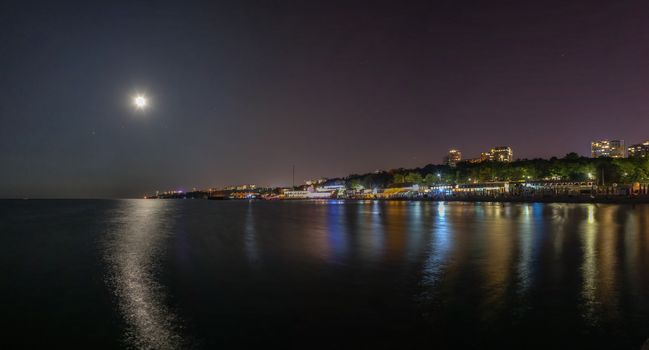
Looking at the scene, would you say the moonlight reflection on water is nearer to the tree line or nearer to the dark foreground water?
the dark foreground water

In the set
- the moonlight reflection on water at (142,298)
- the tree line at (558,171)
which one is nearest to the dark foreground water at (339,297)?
the moonlight reflection on water at (142,298)

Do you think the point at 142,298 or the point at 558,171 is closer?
the point at 142,298

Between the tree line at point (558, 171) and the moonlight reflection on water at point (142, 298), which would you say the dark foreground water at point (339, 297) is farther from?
the tree line at point (558, 171)

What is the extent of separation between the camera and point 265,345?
8.92m

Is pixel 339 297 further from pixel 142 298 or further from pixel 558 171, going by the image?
pixel 558 171

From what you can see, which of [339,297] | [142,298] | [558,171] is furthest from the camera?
[558,171]

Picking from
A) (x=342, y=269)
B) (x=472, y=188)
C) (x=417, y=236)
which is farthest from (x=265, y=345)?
(x=472, y=188)

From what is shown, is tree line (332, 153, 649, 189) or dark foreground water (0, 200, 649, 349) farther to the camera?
tree line (332, 153, 649, 189)

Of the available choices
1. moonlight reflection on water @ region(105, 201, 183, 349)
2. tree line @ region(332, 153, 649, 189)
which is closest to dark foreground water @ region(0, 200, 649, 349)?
moonlight reflection on water @ region(105, 201, 183, 349)

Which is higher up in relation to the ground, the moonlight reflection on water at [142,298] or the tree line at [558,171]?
the tree line at [558,171]

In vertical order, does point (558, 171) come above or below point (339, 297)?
above

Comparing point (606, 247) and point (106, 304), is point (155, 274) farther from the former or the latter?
point (606, 247)

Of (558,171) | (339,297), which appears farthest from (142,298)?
(558,171)

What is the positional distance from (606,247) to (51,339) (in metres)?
22.9
